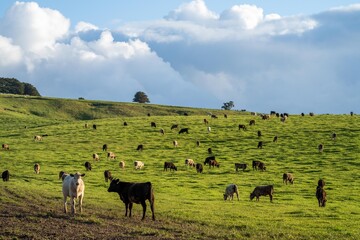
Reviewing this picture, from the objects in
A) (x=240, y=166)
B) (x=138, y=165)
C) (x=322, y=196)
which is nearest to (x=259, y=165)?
(x=240, y=166)

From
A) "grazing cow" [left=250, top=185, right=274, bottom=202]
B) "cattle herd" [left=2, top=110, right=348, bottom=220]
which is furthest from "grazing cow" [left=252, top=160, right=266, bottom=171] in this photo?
"grazing cow" [left=250, top=185, right=274, bottom=202]

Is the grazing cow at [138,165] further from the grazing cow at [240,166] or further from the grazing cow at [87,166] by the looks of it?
the grazing cow at [240,166]

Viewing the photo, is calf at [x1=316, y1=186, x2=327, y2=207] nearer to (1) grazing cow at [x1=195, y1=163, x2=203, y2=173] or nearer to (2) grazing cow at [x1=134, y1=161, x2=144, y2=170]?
(1) grazing cow at [x1=195, y1=163, x2=203, y2=173]

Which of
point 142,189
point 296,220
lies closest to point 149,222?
point 142,189

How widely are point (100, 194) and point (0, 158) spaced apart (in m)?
24.6

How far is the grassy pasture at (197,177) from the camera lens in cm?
2066

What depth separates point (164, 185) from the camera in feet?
128

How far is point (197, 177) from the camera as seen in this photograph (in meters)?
44.4

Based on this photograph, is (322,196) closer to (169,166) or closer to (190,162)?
(169,166)

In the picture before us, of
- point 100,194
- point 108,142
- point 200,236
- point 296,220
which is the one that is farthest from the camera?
point 108,142

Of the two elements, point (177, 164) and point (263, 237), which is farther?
point (177, 164)

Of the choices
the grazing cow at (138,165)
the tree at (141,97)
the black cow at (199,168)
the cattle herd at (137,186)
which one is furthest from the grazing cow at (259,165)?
the tree at (141,97)

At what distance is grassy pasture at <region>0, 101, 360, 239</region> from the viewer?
2066 cm

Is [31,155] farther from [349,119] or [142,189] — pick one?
[349,119]
